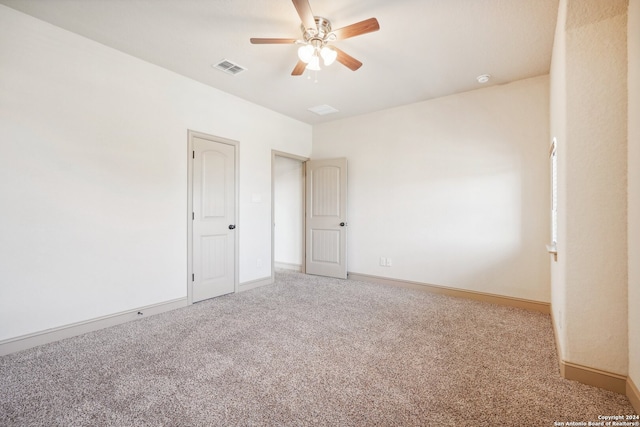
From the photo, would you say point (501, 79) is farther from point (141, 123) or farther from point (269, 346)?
point (141, 123)

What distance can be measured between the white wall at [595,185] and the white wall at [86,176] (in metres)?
3.85

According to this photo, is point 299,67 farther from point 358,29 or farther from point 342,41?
point 358,29

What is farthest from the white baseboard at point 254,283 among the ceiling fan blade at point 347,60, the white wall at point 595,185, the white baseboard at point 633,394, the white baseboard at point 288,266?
the white baseboard at point 633,394

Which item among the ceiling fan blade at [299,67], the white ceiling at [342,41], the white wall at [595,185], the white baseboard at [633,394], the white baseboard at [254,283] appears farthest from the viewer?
the white baseboard at [254,283]

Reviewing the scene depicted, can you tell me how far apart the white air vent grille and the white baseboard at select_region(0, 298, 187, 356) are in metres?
3.48

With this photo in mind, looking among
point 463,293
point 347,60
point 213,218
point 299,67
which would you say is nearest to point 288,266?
point 213,218

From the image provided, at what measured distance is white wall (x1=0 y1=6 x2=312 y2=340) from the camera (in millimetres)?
2430

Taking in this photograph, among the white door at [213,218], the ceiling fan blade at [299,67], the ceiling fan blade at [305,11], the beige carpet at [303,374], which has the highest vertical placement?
the ceiling fan blade at [305,11]

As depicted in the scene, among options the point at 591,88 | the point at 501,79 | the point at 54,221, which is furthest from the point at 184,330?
the point at 501,79

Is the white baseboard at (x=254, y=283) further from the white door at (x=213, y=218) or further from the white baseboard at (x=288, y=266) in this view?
the white baseboard at (x=288, y=266)

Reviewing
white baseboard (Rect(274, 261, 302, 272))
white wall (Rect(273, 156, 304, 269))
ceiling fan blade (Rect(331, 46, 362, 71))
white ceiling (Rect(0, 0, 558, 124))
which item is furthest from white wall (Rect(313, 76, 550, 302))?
ceiling fan blade (Rect(331, 46, 362, 71))

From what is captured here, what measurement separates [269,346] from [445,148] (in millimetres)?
3565

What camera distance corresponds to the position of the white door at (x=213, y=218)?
148 inches

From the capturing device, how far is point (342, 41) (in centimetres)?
284
